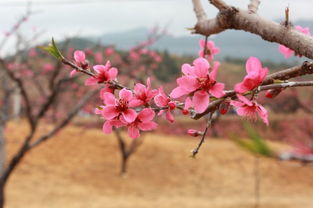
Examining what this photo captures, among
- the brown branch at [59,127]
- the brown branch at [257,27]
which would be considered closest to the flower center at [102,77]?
the brown branch at [257,27]

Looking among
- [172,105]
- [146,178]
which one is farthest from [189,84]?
[146,178]

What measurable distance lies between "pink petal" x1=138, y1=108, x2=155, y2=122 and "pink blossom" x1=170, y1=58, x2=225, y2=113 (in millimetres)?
140

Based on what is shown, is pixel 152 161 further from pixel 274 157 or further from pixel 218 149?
pixel 274 157

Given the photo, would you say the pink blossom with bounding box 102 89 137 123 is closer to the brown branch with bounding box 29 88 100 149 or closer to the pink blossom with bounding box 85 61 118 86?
the pink blossom with bounding box 85 61 118 86

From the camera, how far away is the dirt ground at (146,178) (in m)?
9.24

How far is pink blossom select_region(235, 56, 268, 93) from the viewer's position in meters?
0.92

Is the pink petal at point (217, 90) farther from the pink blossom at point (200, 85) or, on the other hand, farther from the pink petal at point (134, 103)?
the pink petal at point (134, 103)

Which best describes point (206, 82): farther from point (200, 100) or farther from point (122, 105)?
point (122, 105)

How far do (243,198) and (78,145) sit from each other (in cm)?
534

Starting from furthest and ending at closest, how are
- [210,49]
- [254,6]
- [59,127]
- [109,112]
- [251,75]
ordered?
[59,127]
[210,49]
[254,6]
[109,112]
[251,75]

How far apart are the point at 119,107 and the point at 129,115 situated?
0.03 m

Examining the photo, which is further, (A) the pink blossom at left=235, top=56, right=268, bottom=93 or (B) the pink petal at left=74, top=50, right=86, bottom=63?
(B) the pink petal at left=74, top=50, right=86, bottom=63

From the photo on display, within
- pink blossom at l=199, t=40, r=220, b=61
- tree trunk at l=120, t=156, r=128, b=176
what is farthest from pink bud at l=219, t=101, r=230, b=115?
tree trunk at l=120, t=156, r=128, b=176

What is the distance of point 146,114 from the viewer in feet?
3.75
